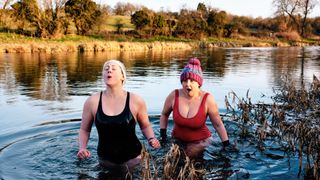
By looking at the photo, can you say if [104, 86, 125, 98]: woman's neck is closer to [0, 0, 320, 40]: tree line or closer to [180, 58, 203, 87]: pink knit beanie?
[180, 58, 203, 87]: pink knit beanie

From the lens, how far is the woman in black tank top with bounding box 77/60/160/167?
15.9 feet

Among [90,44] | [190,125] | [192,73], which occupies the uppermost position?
[90,44]

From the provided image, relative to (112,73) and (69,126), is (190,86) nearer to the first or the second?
(112,73)

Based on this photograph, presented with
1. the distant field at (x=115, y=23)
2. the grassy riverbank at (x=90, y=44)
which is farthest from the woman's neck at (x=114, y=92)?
the distant field at (x=115, y=23)

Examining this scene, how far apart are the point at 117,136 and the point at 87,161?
1047mm

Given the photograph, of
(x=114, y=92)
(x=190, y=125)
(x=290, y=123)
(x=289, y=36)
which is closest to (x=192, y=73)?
(x=190, y=125)

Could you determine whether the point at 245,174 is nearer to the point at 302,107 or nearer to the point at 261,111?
the point at 261,111

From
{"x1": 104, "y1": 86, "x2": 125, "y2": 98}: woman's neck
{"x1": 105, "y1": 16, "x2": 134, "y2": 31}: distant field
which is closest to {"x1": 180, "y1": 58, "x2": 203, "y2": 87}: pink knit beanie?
{"x1": 104, "y1": 86, "x2": 125, "y2": 98}: woman's neck

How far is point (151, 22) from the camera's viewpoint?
54188mm

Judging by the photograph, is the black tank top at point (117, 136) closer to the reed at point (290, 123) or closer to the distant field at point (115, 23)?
the reed at point (290, 123)

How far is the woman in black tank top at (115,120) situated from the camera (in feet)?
15.9

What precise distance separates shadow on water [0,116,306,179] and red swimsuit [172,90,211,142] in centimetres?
31

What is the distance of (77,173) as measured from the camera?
17.3 feet

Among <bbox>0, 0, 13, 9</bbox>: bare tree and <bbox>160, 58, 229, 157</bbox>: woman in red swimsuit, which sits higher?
<bbox>0, 0, 13, 9</bbox>: bare tree
